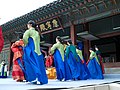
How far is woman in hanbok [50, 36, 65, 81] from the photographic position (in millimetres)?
6645

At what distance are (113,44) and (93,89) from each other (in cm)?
1201

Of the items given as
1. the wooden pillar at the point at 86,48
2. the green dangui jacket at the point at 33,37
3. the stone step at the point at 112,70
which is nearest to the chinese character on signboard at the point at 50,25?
the wooden pillar at the point at 86,48

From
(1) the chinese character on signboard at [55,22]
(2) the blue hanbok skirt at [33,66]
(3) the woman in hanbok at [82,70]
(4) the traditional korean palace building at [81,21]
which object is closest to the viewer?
(2) the blue hanbok skirt at [33,66]

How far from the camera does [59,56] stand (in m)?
6.68

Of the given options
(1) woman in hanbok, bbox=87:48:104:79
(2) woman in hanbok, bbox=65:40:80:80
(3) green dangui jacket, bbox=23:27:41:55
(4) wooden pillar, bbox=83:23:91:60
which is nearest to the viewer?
(3) green dangui jacket, bbox=23:27:41:55

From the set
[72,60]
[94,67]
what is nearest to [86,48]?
[94,67]

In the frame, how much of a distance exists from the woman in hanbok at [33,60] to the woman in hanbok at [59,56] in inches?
63.7

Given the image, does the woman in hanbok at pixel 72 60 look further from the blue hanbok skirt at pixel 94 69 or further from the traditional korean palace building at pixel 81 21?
the traditional korean palace building at pixel 81 21

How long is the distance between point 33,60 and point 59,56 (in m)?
1.84

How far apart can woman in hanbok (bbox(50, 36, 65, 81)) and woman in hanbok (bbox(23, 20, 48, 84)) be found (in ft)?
5.30

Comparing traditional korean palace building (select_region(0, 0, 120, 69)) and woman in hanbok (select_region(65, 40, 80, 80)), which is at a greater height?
traditional korean palace building (select_region(0, 0, 120, 69))

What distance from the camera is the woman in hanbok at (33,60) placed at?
16.1 feet

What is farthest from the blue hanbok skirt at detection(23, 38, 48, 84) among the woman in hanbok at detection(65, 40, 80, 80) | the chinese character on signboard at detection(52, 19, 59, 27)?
the chinese character on signboard at detection(52, 19, 59, 27)

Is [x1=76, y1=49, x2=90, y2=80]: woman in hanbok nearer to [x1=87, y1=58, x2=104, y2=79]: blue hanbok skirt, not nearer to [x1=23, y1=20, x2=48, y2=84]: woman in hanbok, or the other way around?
[x1=87, y1=58, x2=104, y2=79]: blue hanbok skirt
